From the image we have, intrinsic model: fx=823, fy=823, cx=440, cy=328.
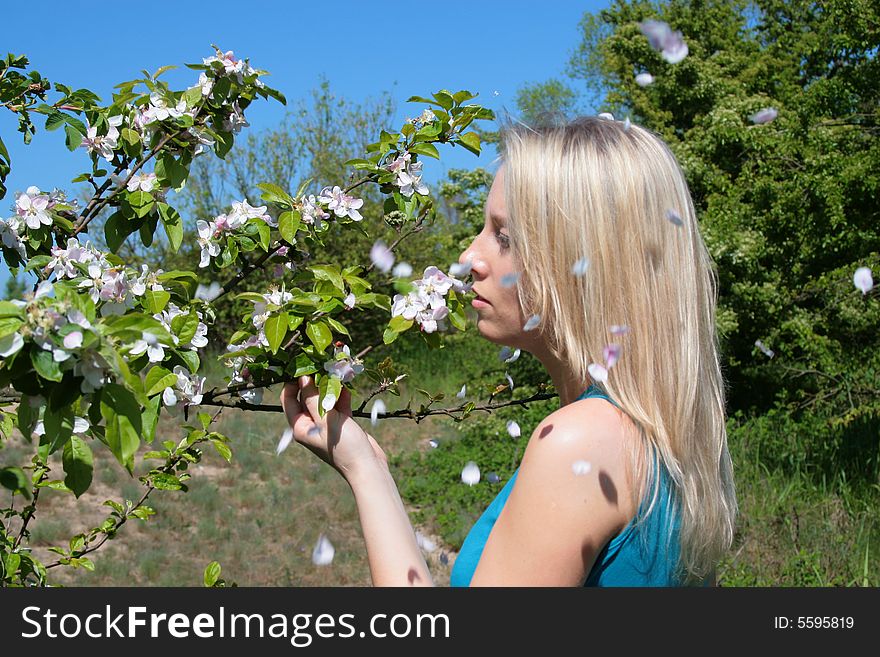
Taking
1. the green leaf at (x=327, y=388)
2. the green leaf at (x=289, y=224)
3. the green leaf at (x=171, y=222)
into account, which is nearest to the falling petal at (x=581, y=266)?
the green leaf at (x=327, y=388)

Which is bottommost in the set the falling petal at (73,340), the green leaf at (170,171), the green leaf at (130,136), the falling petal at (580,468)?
the falling petal at (580,468)

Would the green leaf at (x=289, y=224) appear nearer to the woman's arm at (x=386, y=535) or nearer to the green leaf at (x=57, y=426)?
the woman's arm at (x=386, y=535)

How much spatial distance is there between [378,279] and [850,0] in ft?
18.8

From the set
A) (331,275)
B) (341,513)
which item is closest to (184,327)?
(331,275)

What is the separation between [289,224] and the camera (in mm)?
1973

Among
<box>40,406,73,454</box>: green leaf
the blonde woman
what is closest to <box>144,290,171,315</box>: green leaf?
the blonde woman

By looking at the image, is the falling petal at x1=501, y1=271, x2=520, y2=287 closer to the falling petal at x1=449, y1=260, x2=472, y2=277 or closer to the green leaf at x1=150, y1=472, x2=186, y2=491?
the falling petal at x1=449, y1=260, x2=472, y2=277

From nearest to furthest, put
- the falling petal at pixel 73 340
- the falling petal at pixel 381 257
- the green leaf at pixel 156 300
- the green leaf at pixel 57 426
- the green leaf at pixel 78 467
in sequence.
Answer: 1. the falling petal at pixel 73 340
2. the green leaf at pixel 57 426
3. the green leaf at pixel 78 467
4. the green leaf at pixel 156 300
5. the falling petal at pixel 381 257

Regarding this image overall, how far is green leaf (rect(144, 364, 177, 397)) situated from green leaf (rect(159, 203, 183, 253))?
62cm

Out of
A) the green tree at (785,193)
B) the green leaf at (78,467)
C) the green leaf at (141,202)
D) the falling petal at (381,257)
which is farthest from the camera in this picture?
the green tree at (785,193)

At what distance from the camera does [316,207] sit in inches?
81.7

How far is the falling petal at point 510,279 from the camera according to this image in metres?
1.57

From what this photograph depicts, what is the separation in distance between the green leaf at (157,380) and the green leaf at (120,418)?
39 cm

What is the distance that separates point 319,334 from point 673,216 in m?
0.70
